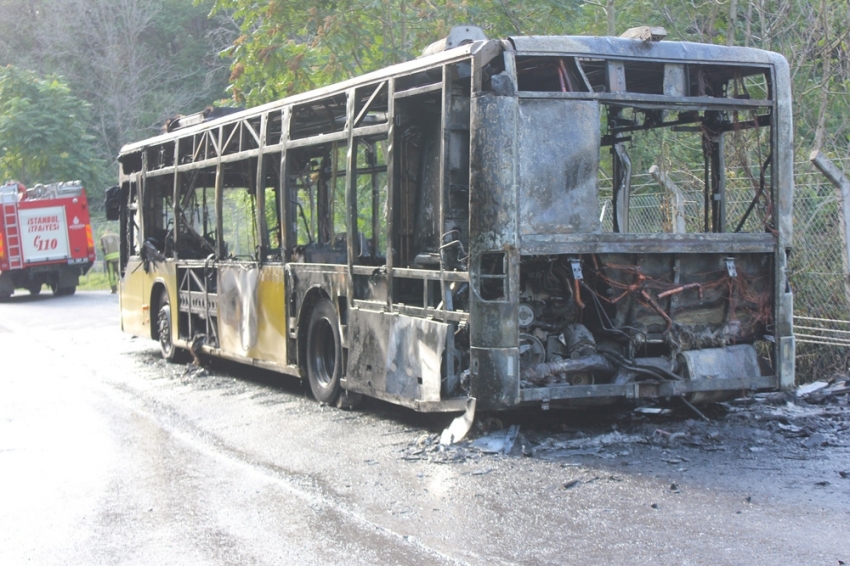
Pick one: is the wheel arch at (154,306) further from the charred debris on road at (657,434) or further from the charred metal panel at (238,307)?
the charred debris on road at (657,434)

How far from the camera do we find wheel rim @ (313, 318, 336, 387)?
1003cm

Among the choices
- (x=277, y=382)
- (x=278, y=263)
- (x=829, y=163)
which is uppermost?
(x=829, y=163)

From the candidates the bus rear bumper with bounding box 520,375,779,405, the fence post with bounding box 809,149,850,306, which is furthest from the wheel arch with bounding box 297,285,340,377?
the fence post with bounding box 809,149,850,306

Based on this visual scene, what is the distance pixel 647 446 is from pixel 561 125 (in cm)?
248

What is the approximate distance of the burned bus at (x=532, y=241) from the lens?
7242 millimetres

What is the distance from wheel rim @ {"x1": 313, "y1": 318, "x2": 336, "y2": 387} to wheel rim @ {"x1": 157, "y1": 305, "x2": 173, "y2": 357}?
461 centimetres

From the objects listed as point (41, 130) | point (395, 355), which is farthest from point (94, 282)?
point (395, 355)

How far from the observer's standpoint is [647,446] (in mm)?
7344

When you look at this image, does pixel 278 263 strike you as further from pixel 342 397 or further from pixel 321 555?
pixel 321 555

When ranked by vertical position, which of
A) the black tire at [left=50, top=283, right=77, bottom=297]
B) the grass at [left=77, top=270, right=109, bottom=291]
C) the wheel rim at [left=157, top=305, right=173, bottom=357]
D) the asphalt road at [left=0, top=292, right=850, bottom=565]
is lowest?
the grass at [left=77, top=270, right=109, bottom=291]

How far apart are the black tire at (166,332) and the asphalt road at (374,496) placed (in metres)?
4.09

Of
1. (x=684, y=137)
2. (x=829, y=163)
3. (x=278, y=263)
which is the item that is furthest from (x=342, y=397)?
(x=684, y=137)

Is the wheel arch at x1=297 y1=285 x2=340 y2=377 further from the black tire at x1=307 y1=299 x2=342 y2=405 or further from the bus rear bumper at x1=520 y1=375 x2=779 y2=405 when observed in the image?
the bus rear bumper at x1=520 y1=375 x2=779 y2=405

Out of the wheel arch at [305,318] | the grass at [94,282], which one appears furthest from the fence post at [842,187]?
the grass at [94,282]
